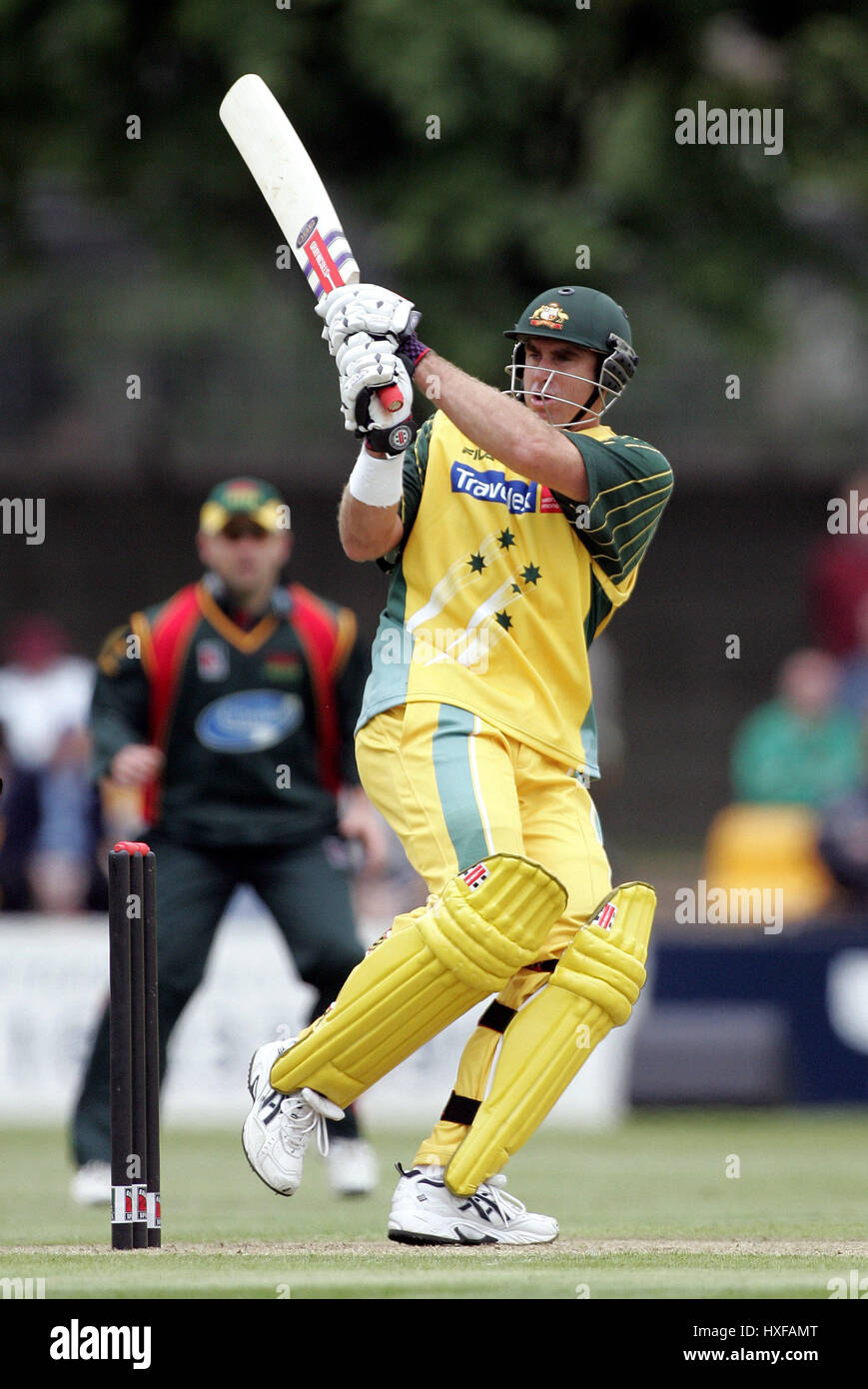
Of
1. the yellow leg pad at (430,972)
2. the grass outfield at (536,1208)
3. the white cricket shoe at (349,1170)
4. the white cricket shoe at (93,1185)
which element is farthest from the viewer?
the white cricket shoe at (349,1170)

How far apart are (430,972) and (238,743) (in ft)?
8.74

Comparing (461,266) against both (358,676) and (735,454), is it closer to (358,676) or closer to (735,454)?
(735,454)

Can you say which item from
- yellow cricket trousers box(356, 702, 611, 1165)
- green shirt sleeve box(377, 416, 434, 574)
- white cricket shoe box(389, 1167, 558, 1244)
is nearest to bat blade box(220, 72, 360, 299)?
green shirt sleeve box(377, 416, 434, 574)

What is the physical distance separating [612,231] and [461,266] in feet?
3.12

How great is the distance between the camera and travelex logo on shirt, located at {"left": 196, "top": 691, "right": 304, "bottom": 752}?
25.2 ft

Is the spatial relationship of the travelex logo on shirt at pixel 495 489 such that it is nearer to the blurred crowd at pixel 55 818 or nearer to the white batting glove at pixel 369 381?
the white batting glove at pixel 369 381

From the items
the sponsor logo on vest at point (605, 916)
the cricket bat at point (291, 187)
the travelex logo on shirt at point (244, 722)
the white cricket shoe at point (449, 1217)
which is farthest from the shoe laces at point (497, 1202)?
the travelex logo on shirt at point (244, 722)

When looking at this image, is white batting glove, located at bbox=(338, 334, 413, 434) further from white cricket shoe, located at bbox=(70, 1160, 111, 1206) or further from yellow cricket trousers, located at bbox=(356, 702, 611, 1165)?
white cricket shoe, located at bbox=(70, 1160, 111, 1206)

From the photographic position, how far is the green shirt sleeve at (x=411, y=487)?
5590 millimetres

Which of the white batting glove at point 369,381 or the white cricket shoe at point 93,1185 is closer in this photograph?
the white batting glove at point 369,381

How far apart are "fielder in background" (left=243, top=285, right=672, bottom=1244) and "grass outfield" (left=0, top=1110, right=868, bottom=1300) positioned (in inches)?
13.4

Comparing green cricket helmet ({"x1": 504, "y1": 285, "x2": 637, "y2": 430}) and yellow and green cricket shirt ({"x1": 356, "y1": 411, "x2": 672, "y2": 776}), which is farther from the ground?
green cricket helmet ({"x1": 504, "y1": 285, "x2": 637, "y2": 430})

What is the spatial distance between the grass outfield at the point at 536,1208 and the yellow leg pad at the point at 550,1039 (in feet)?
0.76

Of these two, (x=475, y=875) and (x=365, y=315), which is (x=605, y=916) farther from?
Result: (x=365, y=315)
